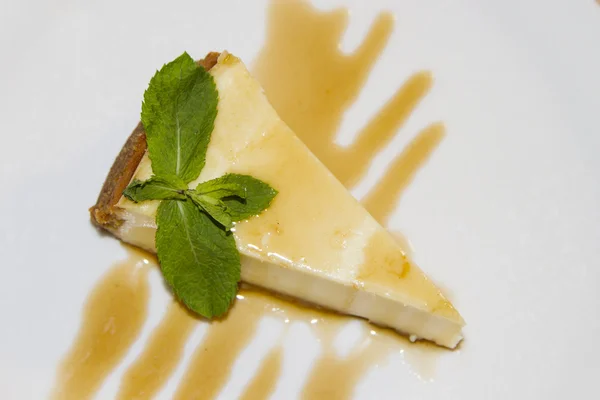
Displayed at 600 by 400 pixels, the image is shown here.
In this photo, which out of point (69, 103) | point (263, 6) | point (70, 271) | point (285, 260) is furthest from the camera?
point (263, 6)

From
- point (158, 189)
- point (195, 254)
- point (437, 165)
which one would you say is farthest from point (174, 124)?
point (437, 165)

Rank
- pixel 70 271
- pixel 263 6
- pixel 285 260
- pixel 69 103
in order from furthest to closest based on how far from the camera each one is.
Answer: pixel 263 6, pixel 69 103, pixel 70 271, pixel 285 260

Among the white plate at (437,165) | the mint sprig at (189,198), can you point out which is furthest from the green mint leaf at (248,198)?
the white plate at (437,165)

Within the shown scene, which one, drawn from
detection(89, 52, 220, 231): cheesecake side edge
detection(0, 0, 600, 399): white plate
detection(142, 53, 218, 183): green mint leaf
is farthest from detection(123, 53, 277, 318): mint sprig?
detection(0, 0, 600, 399): white plate

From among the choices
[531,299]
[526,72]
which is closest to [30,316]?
[531,299]

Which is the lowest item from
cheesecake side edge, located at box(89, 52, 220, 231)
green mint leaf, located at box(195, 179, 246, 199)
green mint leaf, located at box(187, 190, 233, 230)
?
cheesecake side edge, located at box(89, 52, 220, 231)

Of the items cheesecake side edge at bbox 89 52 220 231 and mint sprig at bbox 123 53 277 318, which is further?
cheesecake side edge at bbox 89 52 220 231

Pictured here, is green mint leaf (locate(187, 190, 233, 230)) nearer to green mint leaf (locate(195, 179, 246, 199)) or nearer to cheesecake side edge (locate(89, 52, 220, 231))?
green mint leaf (locate(195, 179, 246, 199))

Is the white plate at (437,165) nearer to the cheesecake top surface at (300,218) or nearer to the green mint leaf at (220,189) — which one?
the cheesecake top surface at (300,218)

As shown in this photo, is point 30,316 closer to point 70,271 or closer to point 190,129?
point 70,271

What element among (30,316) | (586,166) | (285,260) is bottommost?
(30,316)
